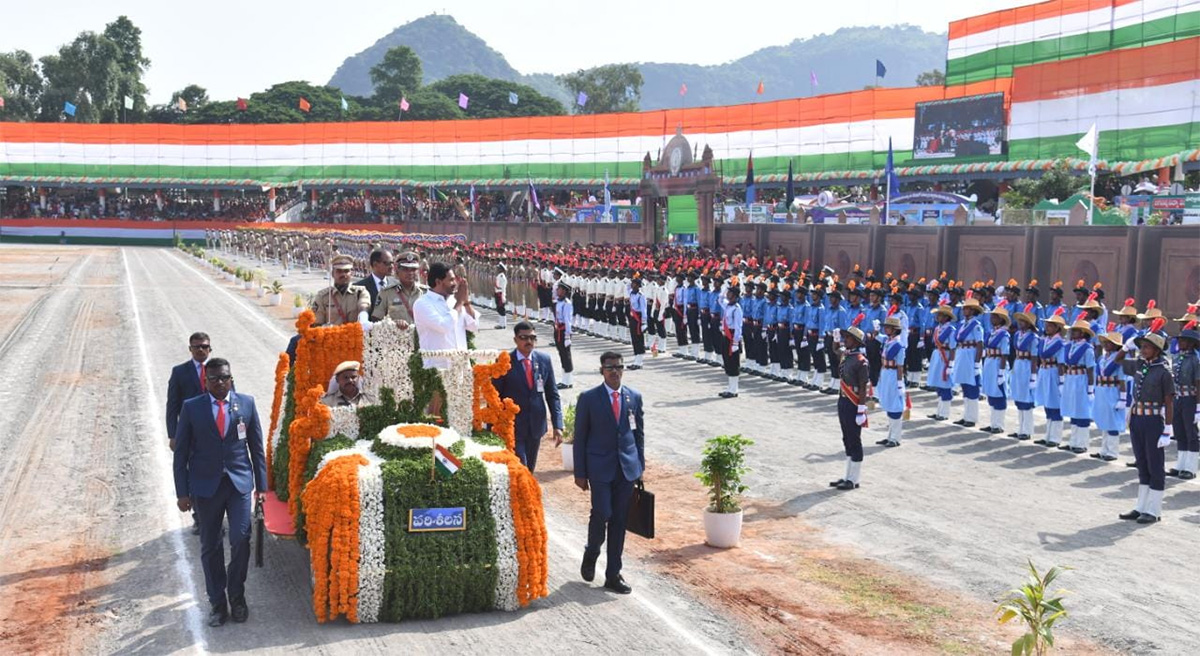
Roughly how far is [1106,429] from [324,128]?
79.8 m

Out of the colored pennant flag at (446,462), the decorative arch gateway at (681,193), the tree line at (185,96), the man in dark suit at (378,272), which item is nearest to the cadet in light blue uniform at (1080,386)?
the man in dark suit at (378,272)

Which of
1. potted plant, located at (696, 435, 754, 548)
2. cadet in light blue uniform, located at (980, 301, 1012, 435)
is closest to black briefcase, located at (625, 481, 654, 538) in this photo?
potted plant, located at (696, 435, 754, 548)

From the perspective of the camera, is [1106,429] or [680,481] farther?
[1106,429]

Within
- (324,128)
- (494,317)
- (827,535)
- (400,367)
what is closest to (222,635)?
(400,367)

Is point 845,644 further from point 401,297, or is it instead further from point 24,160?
point 24,160

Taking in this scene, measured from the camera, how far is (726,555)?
10258 millimetres

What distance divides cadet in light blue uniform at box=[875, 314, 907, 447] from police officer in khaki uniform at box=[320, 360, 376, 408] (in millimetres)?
8682

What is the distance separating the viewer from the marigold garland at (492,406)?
369 inches

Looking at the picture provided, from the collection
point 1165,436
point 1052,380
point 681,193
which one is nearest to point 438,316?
point 1165,436

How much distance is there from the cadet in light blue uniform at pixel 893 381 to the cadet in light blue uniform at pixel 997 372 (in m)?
1.44

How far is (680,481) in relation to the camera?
13172 millimetres

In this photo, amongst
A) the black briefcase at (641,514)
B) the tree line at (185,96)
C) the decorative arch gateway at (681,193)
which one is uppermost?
the tree line at (185,96)

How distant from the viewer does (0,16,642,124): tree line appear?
378 ft

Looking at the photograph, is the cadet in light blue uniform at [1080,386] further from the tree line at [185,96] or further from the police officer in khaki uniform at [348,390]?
the tree line at [185,96]
